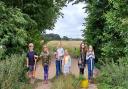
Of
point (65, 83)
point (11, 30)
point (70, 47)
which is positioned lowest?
point (65, 83)

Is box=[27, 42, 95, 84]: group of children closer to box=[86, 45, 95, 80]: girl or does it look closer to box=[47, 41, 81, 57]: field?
box=[86, 45, 95, 80]: girl

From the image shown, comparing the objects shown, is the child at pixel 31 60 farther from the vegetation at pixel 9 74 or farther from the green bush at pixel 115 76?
the green bush at pixel 115 76

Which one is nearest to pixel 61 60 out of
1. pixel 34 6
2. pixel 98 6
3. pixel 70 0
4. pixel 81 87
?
pixel 81 87

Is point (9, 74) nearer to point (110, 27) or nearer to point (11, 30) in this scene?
point (11, 30)

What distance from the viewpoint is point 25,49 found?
23266 millimetres

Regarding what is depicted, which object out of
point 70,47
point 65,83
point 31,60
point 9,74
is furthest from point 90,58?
point 70,47

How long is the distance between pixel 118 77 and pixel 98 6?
12.3 m

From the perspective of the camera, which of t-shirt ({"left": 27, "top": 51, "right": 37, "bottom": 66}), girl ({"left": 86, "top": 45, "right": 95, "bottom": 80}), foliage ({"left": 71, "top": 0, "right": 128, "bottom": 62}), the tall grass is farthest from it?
foliage ({"left": 71, "top": 0, "right": 128, "bottom": 62})

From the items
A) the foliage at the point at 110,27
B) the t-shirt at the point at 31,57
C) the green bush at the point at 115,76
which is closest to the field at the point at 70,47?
the foliage at the point at 110,27

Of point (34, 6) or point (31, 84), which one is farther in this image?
point (34, 6)

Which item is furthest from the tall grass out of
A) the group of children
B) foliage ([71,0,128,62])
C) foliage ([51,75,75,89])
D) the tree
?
foliage ([71,0,128,62])

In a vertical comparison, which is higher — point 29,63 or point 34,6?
point 34,6

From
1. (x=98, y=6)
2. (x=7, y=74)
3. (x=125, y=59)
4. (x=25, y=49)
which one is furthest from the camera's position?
(x=98, y=6)

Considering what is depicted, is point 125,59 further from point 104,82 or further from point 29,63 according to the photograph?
point 29,63
